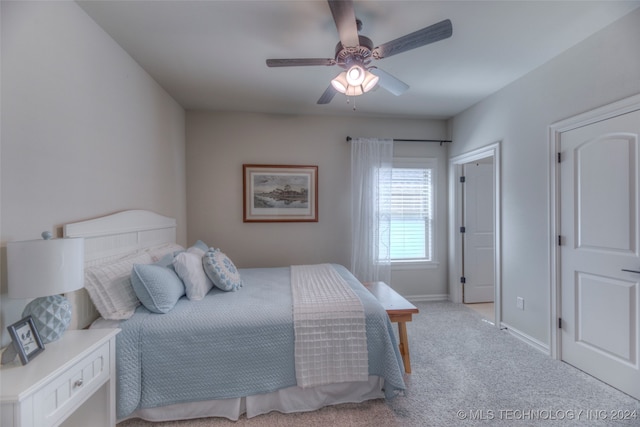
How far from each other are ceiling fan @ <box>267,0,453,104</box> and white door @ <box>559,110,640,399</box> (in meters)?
1.52

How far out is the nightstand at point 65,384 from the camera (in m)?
0.96

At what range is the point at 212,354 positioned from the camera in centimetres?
170

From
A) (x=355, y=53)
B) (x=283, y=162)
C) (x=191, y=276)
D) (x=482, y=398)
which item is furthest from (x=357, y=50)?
(x=482, y=398)

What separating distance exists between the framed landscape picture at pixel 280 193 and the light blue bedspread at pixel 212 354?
191cm

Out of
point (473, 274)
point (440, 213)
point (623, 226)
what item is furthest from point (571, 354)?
point (440, 213)

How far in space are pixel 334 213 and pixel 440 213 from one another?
1.56 metres

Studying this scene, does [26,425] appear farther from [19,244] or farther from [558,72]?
[558,72]

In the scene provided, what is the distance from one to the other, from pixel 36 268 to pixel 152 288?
0.67 metres

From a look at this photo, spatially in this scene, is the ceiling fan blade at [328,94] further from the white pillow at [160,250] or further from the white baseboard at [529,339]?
the white baseboard at [529,339]

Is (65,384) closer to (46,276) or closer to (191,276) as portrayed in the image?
(46,276)

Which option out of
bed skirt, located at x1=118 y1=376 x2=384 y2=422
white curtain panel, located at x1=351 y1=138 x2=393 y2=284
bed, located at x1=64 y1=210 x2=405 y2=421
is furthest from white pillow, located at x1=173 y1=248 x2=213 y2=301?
white curtain panel, located at x1=351 y1=138 x2=393 y2=284

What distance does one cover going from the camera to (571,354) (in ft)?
7.55

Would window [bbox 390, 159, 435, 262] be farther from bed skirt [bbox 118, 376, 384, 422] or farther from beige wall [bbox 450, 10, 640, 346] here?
bed skirt [bbox 118, 376, 384, 422]

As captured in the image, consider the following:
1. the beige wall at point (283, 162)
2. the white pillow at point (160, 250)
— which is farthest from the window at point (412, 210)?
the white pillow at point (160, 250)
